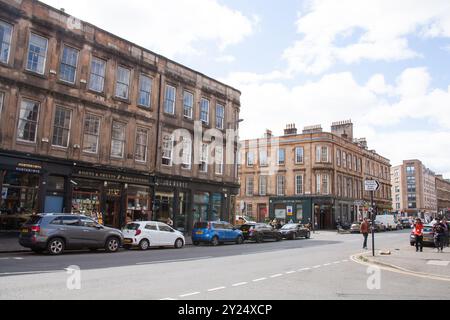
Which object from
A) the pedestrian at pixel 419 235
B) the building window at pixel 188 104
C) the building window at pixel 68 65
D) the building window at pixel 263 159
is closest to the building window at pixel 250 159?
the building window at pixel 263 159

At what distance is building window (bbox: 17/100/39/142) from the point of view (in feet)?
68.4

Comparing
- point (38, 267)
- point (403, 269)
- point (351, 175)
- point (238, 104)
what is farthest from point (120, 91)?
point (351, 175)

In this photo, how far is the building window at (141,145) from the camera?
26.9m

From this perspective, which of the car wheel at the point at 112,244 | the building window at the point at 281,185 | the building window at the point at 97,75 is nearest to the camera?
the car wheel at the point at 112,244

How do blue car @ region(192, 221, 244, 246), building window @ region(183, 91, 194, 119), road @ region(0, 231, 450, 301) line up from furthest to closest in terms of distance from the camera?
building window @ region(183, 91, 194, 119)
blue car @ region(192, 221, 244, 246)
road @ region(0, 231, 450, 301)

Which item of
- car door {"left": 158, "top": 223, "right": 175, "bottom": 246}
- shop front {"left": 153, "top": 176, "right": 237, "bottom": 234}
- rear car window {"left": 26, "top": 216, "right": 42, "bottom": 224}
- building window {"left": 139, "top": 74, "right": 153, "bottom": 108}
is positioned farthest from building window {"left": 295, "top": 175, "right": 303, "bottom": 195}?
rear car window {"left": 26, "top": 216, "right": 42, "bottom": 224}

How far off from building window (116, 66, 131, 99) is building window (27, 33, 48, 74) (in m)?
4.96

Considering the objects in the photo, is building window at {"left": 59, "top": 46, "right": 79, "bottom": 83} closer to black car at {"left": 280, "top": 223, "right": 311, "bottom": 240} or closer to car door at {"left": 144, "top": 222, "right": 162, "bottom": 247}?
car door at {"left": 144, "top": 222, "right": 162, "bottom": 247}

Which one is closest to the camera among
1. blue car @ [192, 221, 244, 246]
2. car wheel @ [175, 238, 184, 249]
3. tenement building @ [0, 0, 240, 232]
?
tenement building @ [0, 0, 240, 232]

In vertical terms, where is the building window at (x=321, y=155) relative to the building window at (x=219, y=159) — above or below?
above

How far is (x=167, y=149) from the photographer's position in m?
28.9

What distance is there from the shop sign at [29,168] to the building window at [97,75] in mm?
6000

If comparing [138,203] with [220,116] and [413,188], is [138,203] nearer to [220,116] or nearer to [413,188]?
[220,116]

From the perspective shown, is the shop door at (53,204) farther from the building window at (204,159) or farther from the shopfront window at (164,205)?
the building window at (204,159)
